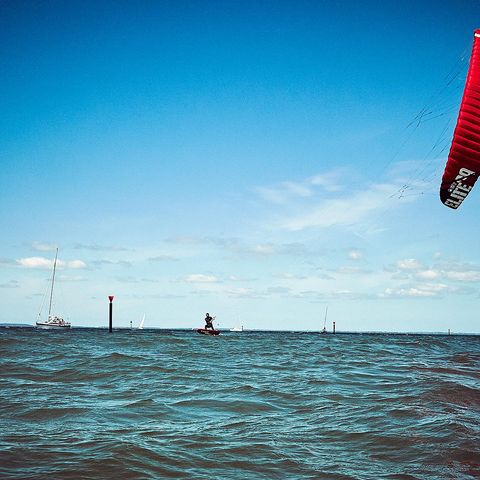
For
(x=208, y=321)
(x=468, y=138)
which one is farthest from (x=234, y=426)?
(x=208, y=321)

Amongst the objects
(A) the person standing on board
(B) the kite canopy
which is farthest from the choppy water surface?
(A) the person standing on board

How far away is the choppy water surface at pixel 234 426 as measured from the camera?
6133 millimetres

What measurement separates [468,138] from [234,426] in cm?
1217

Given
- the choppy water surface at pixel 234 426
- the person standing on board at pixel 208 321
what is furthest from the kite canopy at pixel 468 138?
the person standing on board at pixel 208 321

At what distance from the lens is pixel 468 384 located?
46.0ft

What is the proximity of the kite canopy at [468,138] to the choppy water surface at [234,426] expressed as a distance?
283 inches

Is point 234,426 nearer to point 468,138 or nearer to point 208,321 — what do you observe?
point 468,138

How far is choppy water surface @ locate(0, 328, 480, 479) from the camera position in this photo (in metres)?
6.13

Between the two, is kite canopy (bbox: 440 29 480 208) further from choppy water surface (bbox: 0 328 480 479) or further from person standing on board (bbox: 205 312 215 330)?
person standing on board (bbox: 205 312 215 330)

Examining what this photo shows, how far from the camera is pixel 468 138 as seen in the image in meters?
14.7

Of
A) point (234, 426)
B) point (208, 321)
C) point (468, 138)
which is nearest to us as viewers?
point (234, 426)

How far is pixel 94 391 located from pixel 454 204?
1468 centimetres

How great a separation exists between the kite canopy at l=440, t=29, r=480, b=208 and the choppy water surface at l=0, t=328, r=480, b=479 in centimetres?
719

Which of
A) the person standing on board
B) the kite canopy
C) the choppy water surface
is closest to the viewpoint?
the choppy water surface
